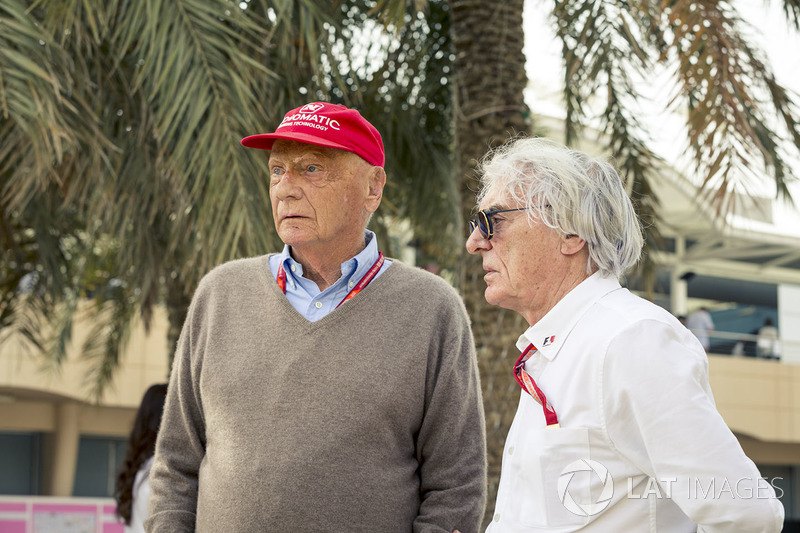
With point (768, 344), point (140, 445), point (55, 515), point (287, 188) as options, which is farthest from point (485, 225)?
point (768, 344)

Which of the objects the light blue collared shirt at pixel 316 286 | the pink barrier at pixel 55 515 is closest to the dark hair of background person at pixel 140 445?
the light blue collared shirt at pixel 316 286

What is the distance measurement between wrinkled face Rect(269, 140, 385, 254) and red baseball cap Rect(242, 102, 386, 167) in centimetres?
4

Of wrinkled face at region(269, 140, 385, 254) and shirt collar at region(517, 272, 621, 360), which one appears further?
wrinkled face at region(269, 140, 385, 254)

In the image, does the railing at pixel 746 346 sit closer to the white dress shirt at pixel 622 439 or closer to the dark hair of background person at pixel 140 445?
the dark hair of background person at pixel 140 445

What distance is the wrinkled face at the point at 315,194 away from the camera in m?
2.53

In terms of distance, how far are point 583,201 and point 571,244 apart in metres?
0.09

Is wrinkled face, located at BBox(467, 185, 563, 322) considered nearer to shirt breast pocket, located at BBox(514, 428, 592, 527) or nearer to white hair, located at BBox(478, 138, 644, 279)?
white hair, located at BBox(478, 138, 644, 279)

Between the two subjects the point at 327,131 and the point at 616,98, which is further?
the point at 616,98

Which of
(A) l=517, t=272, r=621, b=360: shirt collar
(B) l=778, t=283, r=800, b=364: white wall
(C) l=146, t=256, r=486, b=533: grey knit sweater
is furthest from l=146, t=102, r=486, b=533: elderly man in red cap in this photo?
(B) l=778, t=283, r=800, b=364: white wall

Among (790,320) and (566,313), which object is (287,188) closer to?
(566,313)

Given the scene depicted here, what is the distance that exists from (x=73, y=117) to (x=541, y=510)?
13.2ft

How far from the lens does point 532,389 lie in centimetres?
199

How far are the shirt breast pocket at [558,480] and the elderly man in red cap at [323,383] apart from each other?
51 cm

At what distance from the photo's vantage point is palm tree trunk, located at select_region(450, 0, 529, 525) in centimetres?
553
